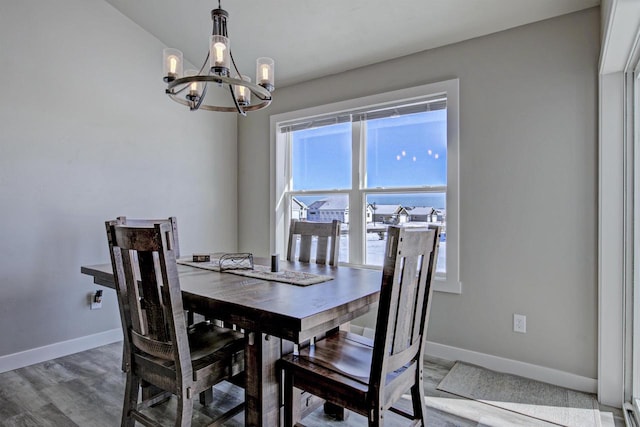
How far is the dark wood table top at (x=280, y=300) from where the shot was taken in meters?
1.34

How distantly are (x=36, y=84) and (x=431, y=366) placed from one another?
12.1ft

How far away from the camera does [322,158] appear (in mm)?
3814

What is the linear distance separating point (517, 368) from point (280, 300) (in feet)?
6.52

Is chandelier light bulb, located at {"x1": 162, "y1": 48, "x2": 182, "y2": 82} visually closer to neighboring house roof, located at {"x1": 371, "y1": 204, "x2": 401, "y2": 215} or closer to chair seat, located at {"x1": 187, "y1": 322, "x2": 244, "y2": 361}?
chair seat, located at {"x1": 187, "y1": 322, "x2": 244, "y2": 361}

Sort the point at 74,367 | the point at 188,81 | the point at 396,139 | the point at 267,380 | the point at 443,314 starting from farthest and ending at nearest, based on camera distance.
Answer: the point at 396,139 < the point at 443,314 < the point at 74,367 < the point at 188,81 < the point at 267,380

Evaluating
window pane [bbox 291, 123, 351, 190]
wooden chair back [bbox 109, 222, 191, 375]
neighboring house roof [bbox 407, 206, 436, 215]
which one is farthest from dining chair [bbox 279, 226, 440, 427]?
window pane [bbox 291, 123, 351, 190]

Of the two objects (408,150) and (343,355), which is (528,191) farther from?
(343,355)

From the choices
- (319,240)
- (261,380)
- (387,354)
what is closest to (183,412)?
(261,380)

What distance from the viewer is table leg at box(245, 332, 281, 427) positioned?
158cm

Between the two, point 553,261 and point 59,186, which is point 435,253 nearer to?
point 553,261

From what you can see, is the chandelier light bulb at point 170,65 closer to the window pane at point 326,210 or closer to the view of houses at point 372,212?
the window pane at point 326,210

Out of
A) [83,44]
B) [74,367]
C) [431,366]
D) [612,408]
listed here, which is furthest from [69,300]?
[612,408]

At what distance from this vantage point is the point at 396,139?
3.27 m

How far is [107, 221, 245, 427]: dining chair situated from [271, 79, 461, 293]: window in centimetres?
188
